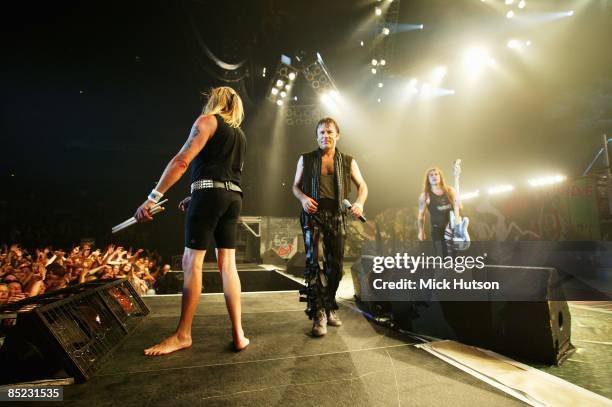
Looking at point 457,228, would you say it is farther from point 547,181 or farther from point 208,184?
point 547,181

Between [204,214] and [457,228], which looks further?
[457,228]

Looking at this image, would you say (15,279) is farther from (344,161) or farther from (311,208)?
(344,161)

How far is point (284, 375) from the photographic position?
5.19ft

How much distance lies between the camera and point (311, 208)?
8.53 ft

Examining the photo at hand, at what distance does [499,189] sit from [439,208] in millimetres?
10894

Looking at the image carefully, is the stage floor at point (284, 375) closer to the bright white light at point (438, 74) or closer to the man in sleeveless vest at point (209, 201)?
the man in sleeveless vest at point (209, 201)

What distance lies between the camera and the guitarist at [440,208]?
478 cm

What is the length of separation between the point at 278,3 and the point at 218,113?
20.5ft

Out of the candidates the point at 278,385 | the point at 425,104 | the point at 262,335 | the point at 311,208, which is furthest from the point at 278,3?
the point at 425,104

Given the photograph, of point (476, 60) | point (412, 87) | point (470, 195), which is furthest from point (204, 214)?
point (470, 195)

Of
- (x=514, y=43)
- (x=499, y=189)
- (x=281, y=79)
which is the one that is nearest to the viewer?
(x=281, y=79)

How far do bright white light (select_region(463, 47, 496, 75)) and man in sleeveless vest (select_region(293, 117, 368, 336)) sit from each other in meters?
10.7

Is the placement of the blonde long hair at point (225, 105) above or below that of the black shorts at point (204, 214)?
above

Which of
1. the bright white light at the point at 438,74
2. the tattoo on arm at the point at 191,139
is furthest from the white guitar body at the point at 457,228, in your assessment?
the bright white light at the point at 438,74
